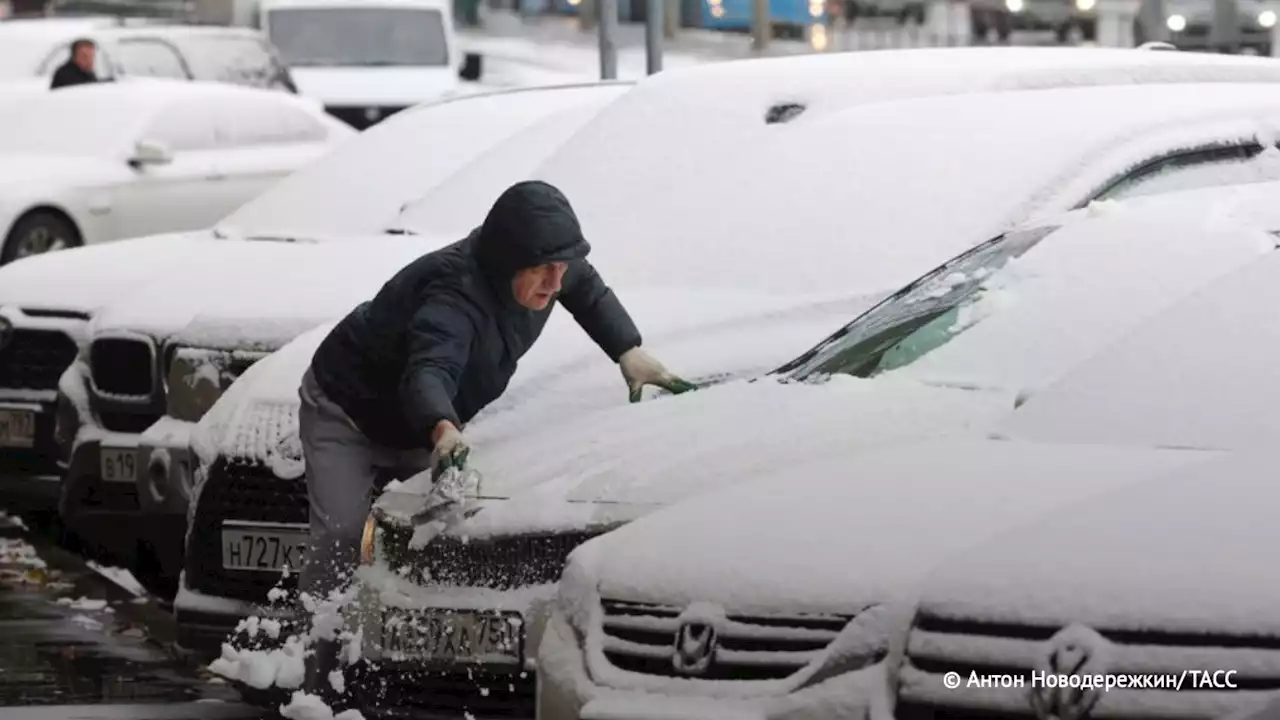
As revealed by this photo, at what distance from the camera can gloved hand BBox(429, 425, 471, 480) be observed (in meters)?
5.84

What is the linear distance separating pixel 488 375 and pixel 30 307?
3.62 meters

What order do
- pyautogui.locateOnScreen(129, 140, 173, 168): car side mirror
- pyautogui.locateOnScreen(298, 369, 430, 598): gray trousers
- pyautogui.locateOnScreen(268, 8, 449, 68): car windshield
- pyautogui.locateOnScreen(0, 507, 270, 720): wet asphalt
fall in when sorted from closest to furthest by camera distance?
pyautogui.locateOnScreen(298, 369, 430, 598): gray trousers → pyautogui.locateOnScreen(0, 507, 270, 720): wet asphalt → pyautogui.locateOnScreen(129, 140, 173, 168): car side mirror → pyautogui.locateOnScreen(268, 8, 449, 68): car windshield

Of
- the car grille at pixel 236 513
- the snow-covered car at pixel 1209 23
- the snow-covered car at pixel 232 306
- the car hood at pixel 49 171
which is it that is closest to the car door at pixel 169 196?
the car hood at pixel 49 171

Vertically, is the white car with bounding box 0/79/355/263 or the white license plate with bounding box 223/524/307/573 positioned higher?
the white license plate with bounding box 223/524/307/573

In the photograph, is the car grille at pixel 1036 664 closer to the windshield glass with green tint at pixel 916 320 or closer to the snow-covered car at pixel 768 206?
the windshield glass with green tint at pixel 916 320

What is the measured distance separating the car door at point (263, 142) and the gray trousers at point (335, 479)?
888 centimetres

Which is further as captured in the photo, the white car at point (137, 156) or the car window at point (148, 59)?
the car window at point (148, 59)

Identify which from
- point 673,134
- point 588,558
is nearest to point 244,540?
point 673,134

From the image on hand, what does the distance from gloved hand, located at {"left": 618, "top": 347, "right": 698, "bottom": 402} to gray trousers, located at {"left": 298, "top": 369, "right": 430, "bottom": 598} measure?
51 centimetres

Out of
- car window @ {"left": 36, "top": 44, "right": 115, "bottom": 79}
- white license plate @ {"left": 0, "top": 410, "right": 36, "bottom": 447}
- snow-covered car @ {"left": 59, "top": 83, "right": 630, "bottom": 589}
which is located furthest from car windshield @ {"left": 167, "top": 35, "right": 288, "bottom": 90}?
white license plate @ {"left": 0, "top": 410, "right": 36, "bottom": 447}

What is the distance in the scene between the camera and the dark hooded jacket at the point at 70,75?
18891 mm

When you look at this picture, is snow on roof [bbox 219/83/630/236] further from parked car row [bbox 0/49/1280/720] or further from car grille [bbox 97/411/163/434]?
car grille [bbox 97/411/163/434]

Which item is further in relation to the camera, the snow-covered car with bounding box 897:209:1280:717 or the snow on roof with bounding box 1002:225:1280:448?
the snow on roof with bounding box 1002:225:1280:448

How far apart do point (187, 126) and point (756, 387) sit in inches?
402
